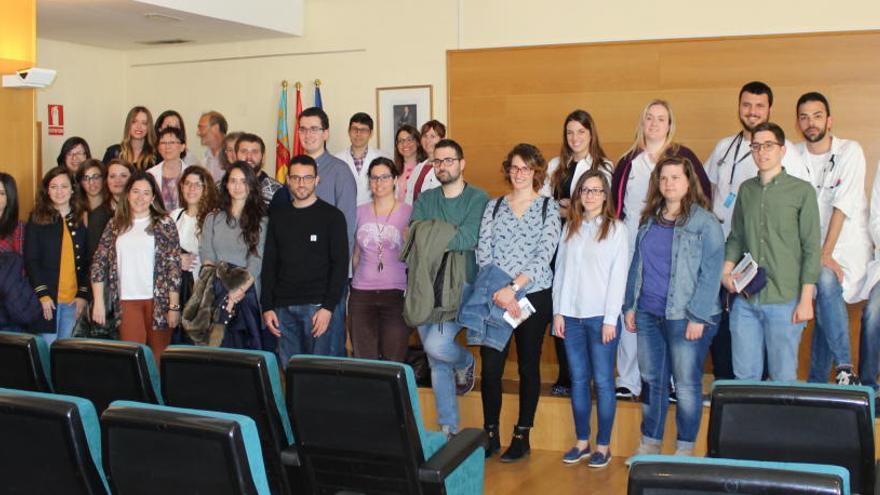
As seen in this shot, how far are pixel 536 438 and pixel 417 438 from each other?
2.32 m

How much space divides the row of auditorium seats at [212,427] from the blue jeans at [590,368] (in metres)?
1.38

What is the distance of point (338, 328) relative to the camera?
5.29 meters

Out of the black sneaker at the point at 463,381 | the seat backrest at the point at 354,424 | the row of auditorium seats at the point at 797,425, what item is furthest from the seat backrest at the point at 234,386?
the black sneaker at the point at 463,381

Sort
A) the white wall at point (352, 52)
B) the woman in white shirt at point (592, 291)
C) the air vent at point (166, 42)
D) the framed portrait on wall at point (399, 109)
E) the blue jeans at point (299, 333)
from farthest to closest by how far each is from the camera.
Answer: the air vent at point (166, 42)
the framed portrait on wall at point (399, 109)
the white wall at point (352, 52)
the blue jeans at point (299, 333)
the woman in white shirt at point (592, 291)

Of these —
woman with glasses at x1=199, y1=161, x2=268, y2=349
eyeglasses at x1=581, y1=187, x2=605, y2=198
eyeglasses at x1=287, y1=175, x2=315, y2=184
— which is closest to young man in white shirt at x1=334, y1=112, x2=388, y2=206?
woman with glasses at x1=199, y1=161, x2=268, y2=349

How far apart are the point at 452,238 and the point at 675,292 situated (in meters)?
1.14

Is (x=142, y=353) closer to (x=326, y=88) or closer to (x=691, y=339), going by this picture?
(x=691, y=339)

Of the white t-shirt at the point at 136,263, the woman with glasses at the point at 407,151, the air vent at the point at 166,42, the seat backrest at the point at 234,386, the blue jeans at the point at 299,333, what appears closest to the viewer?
the seat backrest at the point at 234,386

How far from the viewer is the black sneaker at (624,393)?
5.38m

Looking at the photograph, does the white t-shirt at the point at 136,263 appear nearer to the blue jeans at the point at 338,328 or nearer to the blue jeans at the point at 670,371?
the blue jeans at the point at 338,328

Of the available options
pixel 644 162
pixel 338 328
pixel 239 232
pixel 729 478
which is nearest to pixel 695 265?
pixel 644 162

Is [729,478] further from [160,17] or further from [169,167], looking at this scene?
[160,17]

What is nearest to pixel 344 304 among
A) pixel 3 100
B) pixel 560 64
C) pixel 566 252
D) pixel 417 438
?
pixel 566 252

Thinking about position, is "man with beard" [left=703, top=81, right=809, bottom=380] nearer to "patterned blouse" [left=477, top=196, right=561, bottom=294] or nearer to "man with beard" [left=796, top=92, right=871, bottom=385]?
"man with beard" [left=796, top=92, right=871, bottom=385]
